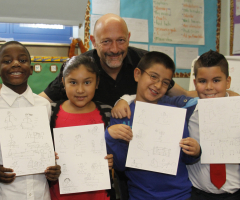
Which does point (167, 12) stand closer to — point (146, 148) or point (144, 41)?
point (144, 41)

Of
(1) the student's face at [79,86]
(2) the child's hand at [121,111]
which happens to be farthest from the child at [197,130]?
(1) the student's face at [79,86]

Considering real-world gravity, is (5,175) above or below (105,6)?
below

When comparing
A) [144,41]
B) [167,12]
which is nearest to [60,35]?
[144,41]

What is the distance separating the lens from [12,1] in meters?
2.23

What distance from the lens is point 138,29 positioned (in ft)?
8.64

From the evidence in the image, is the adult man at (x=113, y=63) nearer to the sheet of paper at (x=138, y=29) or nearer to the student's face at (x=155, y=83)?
the student's face at (x=155, y=83)

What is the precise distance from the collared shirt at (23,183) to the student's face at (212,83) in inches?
36.6

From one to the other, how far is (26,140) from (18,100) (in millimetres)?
226

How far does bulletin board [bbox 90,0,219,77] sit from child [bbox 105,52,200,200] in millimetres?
1517

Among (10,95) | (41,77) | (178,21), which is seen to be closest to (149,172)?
(10,95)

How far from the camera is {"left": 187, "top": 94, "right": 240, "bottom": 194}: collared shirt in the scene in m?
1.14

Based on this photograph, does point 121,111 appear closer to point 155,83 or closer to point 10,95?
point 155,83

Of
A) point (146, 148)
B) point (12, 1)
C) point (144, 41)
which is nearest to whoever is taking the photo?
point (146, 148)

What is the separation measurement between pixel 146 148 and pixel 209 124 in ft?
1.19
